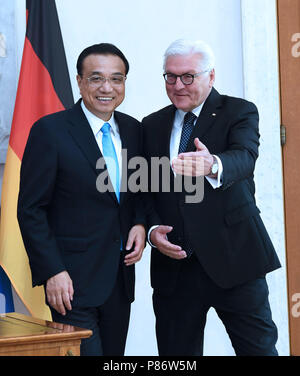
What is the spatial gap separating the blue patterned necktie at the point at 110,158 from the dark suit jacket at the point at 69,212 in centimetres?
5

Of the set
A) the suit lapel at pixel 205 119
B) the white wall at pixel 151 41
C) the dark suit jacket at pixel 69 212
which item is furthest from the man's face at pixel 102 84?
the white wall at pixel 151 41

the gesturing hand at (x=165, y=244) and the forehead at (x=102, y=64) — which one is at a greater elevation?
the forehead at (x=102, y=64)

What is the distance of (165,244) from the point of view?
2490 millimetres

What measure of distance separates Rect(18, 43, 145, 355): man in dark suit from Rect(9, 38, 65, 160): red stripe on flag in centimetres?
81

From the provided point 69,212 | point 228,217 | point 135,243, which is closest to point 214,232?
point 228,217

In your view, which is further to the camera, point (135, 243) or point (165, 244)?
point (135, 243)

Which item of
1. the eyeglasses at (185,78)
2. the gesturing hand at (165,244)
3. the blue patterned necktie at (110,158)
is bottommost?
the gesturing hand at (165,244)

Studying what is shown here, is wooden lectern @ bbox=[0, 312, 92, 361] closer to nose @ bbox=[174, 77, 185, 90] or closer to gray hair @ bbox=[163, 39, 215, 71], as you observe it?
nose @ bbox=[174, 77, 185, 90]

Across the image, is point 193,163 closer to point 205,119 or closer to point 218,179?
point 218,179

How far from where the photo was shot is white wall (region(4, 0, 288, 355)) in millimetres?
3877

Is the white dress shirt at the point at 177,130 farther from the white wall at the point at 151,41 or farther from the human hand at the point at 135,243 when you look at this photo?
the white wall at the point at 151,41

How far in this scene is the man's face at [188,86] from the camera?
251cm

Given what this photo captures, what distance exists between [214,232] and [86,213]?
0.49 metres
